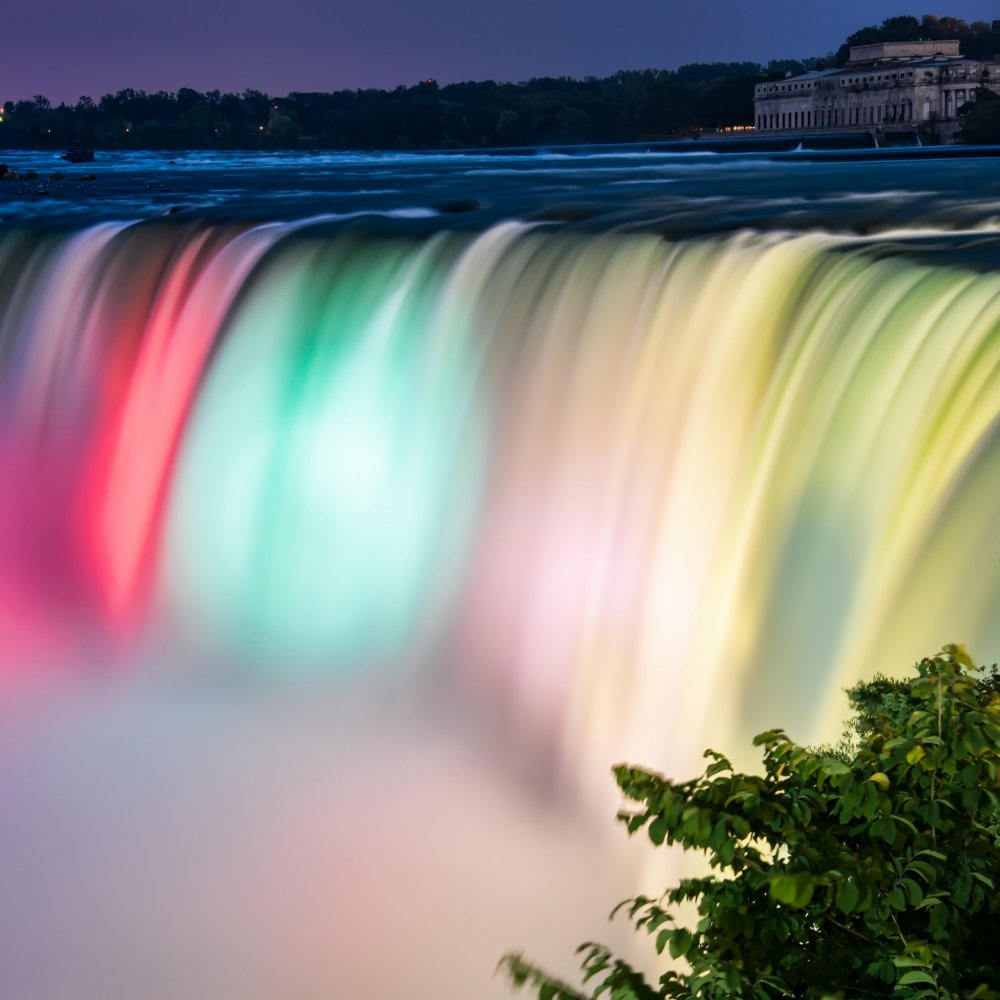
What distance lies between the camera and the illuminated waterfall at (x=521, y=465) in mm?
8719

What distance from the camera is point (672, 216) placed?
619 inches

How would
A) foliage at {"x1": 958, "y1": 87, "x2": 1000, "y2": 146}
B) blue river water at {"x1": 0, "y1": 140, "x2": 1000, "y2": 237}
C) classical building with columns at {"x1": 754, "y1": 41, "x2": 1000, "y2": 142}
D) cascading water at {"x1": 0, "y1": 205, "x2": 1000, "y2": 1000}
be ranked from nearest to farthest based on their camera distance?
cascading water at {"x1": 0, "y1": 205, "x2": 1000, "y2": 1000} → blue river water at {"x1": 0, "y1": 140, "x2": 1000, "y2": 237} → foliage at {"x1": 958, "y1": 87, "x2": 1000, "y2": 146} → classical building with columns at {"x1": 754, "y1": 41, "x2": 1000, "y2": 142}

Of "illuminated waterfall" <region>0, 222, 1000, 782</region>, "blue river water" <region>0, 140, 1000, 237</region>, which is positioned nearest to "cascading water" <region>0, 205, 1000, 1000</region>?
"illuminated waterfall" <region>0, 222, 1000, 782</region>

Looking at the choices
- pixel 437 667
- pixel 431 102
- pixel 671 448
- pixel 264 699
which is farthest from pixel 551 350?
pixel 431 102

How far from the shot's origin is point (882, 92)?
6531 centimetres

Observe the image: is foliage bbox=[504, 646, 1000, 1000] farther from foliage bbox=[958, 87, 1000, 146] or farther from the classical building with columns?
the classical building with columns

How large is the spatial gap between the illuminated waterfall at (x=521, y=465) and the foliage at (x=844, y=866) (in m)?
2.75

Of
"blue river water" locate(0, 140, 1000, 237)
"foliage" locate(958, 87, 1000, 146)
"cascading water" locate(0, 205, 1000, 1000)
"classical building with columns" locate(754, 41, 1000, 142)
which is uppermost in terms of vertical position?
"classical building with columns" locate(754, 41, 1000, 142)

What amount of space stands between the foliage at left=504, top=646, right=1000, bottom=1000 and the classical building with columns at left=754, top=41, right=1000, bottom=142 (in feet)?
187

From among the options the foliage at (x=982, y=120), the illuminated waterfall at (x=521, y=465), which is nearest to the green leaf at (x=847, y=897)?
the illuminated waterfall at (x=521, y=465)

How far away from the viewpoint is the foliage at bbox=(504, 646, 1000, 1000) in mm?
4227

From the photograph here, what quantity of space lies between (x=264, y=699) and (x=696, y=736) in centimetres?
374

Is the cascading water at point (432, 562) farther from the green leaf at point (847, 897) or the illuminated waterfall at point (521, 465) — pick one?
the green leaf at point (847, 897)

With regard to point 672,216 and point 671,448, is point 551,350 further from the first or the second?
point 672,216
